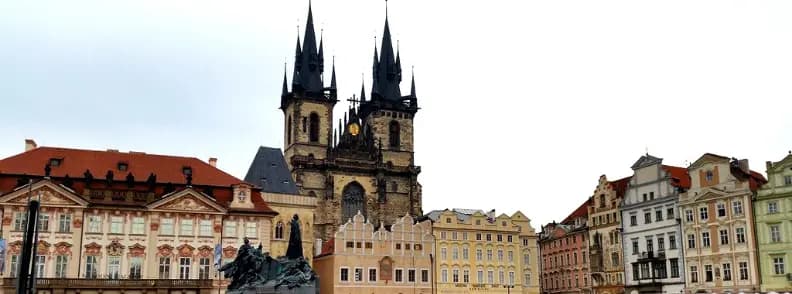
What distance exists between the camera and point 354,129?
95.8 m

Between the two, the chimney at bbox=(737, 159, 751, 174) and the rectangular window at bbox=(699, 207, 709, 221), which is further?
the chimney at bbox=(737, 159, 751, 174)

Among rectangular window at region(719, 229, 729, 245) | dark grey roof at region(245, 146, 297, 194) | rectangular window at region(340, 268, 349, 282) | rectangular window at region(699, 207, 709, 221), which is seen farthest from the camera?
dark grey roof at region(245, 146, 297, 194)

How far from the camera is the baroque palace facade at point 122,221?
182 feet

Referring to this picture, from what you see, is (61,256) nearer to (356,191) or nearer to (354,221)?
(354,221)

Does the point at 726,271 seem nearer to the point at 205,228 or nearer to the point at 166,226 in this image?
the point at 205,228

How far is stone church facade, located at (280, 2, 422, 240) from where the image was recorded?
87375mm

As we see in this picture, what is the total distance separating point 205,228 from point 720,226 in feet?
115

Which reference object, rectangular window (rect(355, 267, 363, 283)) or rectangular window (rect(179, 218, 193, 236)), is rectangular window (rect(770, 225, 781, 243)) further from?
Result: rectangular window (rect(179, 218, 193, 236))

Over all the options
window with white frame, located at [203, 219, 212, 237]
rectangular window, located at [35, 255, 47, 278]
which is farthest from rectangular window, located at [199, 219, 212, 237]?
rectangular window, located at [35, 255, 47, 278]

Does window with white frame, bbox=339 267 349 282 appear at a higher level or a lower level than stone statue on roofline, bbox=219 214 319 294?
higher

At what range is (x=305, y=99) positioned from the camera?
308ft

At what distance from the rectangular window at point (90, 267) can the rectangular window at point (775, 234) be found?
44.1 metres

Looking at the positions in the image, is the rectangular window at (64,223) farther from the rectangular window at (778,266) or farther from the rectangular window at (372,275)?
the rectangular window at (778,266)

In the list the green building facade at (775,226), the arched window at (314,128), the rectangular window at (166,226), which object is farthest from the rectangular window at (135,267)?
the green building facade at (775,226)
